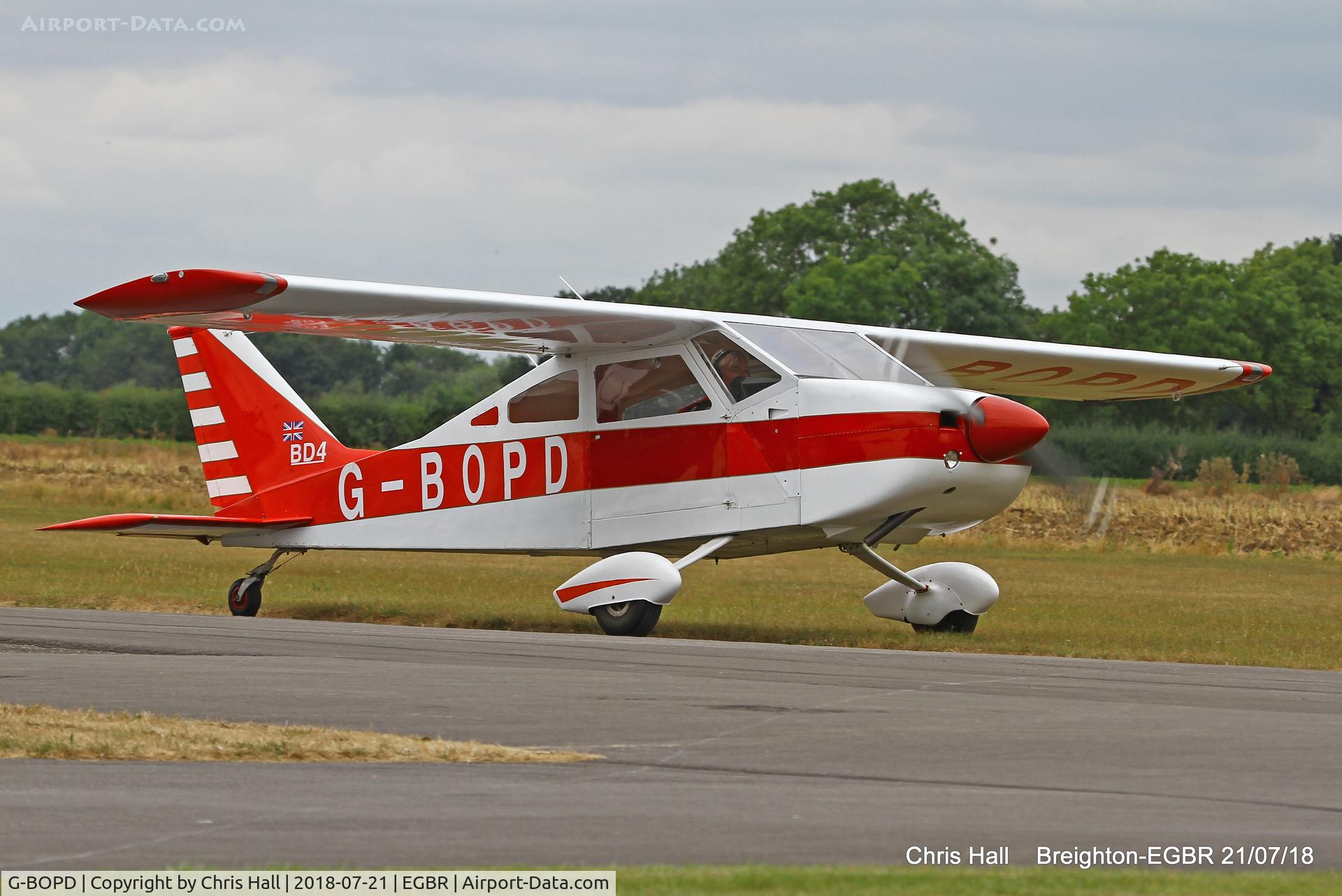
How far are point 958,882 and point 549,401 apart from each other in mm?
10699

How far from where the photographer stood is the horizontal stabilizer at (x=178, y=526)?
15.7 meters

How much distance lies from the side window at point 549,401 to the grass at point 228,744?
7.42 metres

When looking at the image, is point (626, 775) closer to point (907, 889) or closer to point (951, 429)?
point (907, 889)

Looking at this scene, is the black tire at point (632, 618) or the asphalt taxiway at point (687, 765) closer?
the asphalt taxiway at point (687, 765)

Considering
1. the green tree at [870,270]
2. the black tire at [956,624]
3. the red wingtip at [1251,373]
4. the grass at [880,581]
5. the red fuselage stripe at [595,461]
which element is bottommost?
the grass at [880,581]

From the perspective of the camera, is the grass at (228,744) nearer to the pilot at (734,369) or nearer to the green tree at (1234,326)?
the pilot at (734,369)

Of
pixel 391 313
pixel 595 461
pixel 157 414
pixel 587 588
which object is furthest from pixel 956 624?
pixel 157 414

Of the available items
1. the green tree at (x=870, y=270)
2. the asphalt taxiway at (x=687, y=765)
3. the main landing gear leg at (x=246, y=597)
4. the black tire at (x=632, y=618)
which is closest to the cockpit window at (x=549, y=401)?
the black tire at (x=632, y=618)

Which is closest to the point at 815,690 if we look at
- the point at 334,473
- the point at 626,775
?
the point at 626,775

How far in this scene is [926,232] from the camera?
292ft

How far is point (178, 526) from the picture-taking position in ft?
53.0

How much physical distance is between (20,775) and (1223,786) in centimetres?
486

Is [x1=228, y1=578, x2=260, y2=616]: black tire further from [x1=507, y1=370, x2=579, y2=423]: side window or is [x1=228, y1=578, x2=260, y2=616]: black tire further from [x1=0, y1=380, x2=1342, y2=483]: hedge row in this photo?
[x1=0, y1=380, x2=1342, y2=483]: hedge row
